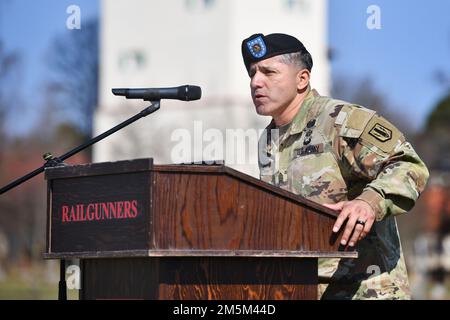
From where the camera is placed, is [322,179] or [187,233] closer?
[187,233]

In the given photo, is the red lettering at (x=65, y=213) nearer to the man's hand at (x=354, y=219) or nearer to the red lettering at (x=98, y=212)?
the red lettering at (x=98, y=212)

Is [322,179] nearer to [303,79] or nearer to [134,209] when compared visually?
[303,79]

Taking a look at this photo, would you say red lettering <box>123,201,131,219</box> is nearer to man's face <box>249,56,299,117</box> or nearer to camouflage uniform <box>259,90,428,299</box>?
camouflage uniform <box>259,90,428,299</box>

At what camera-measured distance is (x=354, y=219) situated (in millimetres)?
4574

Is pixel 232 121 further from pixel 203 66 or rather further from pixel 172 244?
pixel 172 244

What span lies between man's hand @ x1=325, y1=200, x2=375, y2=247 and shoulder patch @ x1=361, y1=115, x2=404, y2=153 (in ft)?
1.30

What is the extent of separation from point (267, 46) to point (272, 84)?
169mm

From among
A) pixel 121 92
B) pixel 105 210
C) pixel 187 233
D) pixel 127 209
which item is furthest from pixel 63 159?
pixel 187 233

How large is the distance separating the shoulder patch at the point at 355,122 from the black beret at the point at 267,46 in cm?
40

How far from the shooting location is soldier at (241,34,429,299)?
495 cm

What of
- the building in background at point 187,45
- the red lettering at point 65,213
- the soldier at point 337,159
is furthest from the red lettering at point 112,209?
the building in background at point 187,45

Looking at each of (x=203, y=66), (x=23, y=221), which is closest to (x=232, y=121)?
(x=203, y=66)

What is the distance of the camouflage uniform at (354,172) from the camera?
4977 mm
